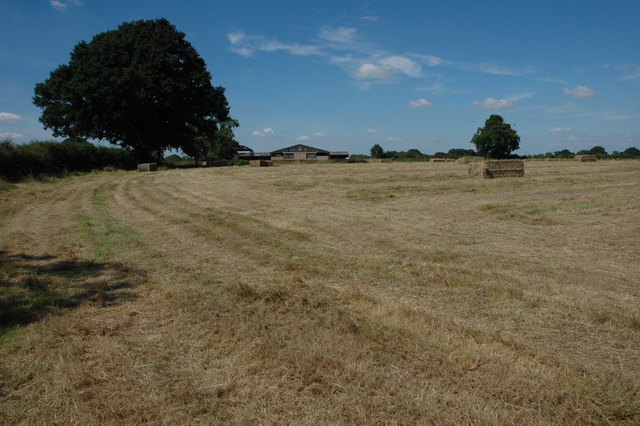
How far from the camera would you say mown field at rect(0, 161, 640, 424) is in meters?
2.70

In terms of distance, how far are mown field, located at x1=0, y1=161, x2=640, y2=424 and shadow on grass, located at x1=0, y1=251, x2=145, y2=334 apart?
0.11ft

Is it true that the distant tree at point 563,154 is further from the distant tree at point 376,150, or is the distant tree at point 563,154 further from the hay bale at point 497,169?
the hay bale at point 497,169

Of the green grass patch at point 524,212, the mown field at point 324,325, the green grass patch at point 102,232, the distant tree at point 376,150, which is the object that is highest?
the distant tree at point 376,150

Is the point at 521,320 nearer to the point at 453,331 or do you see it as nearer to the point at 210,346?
the point at 453,331

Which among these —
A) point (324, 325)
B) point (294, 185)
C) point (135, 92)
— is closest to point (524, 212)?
point (324, 325)

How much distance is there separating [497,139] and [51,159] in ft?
242

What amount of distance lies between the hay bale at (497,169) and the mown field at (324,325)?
43.0ft

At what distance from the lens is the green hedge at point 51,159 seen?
882 inches

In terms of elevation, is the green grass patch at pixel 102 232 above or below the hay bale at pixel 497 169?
below

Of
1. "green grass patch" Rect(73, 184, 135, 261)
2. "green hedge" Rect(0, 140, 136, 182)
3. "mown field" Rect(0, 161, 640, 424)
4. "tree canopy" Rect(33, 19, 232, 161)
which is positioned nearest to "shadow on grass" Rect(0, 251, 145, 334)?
"mown field" Rect(0, 161, 640, 424)

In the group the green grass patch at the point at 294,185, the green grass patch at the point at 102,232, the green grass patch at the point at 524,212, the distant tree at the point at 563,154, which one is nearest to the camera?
the green grass patch at the point at 102,232

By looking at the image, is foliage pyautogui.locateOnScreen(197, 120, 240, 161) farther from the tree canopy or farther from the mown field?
the mown field

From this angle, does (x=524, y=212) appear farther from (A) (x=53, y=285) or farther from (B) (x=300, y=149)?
(B) (x=300, y=149)

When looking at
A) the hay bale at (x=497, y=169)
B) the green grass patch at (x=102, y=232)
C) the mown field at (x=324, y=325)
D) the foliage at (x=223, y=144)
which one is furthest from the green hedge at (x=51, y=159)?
the foliage at (x=223, y=144)
